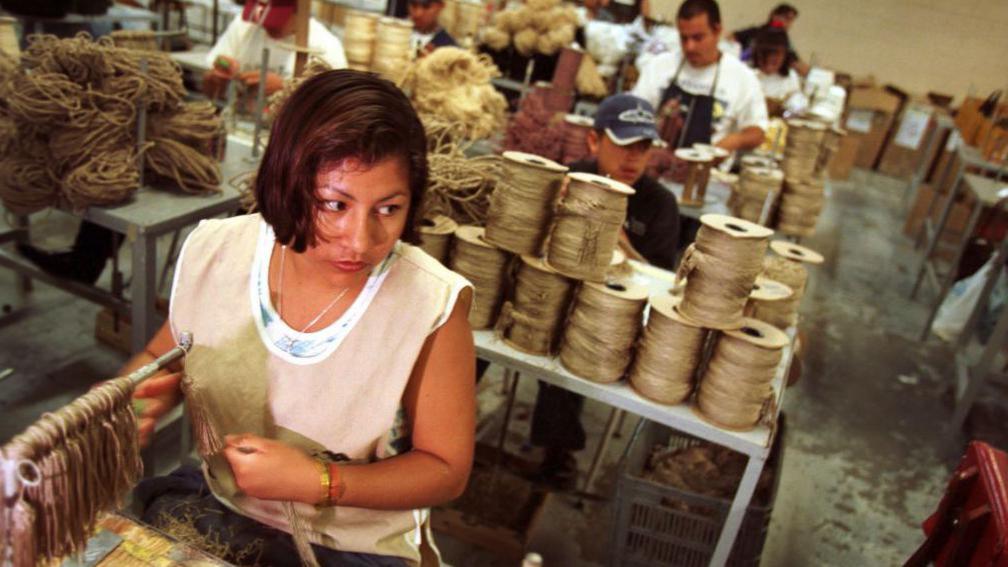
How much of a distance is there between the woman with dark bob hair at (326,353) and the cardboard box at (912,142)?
9.06m

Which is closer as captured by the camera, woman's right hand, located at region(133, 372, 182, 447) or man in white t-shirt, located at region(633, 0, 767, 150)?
woman's right hand, located at region(133, 372, 182, 447)

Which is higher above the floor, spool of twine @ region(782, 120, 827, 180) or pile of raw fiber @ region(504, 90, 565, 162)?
spool of twine @ region(782, 120, 827, 180)

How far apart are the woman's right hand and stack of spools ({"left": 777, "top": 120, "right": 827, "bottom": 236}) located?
12.3 feet

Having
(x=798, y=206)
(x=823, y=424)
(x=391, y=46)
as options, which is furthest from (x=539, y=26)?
(x=823, y=424)

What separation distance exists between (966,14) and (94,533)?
43.6ft

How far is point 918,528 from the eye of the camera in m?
3.54

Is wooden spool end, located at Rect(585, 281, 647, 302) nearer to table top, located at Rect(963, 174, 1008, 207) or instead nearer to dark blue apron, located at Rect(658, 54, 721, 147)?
dark blue apron, located at Rect(658, 54, 721, 147)

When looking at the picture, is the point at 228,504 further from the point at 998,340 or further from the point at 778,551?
the point at 998,340

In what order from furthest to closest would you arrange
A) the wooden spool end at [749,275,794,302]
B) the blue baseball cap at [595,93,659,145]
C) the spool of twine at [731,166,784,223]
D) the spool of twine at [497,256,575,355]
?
the spool of twine at [731,166,784,223]
the blue baseball cap at [595,93,659,145]
the wooden spool end at [749,275,794,302]
the spool of twine at [497,256,575,355]

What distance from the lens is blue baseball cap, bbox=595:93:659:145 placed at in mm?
2982

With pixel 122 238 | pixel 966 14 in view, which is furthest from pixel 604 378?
pixel 966 14

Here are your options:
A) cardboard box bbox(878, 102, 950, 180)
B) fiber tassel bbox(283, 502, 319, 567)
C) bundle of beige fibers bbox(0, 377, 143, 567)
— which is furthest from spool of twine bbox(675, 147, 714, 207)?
cardboard box bbox(878, 102, 950, 180)

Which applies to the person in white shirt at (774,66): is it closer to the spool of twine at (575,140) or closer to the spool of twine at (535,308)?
the spool of twine at (575,140)

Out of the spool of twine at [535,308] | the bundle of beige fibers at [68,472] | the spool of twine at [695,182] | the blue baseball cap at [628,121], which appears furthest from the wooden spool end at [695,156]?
the bundle of beige fibers at [68,472]
